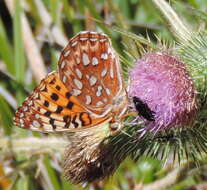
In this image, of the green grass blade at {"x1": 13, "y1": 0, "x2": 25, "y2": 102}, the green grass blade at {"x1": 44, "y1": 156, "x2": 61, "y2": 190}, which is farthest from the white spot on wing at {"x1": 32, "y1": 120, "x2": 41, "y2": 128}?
the green grass blade at {"x1": 13, "y1": 0, "x2": 25, "y2": 102}

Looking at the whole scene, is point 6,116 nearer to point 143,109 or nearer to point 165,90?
point 143,109

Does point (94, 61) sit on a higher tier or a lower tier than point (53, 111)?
higher

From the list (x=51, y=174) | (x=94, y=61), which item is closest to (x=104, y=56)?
(x=94, y=61)

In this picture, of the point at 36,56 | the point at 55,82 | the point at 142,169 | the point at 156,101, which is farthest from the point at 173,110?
the point at 36,56

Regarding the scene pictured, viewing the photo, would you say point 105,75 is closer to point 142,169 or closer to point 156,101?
point 156,101

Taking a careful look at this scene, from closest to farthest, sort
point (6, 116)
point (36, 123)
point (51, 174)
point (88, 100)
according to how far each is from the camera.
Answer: point (88, 100), point (36, 123), point (6, 116), point (51, 174)

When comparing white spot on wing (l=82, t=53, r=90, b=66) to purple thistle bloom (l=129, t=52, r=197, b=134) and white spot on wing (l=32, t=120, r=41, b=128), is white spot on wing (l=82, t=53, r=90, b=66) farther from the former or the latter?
white spot on wing (l=32, t=120, r=41, b=128)

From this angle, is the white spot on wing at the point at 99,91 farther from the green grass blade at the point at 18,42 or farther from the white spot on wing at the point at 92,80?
the green grass blade at the point at 18,42
